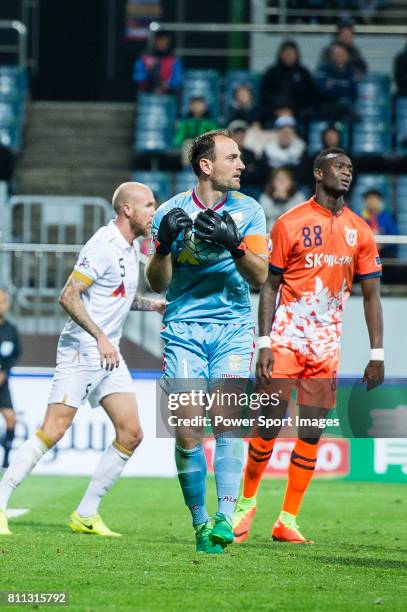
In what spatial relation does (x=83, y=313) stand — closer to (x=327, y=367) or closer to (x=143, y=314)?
(x=327, y=367)

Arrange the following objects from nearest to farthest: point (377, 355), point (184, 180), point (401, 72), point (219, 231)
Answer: point (219, 231)
point (377, 355)
point (184, 180)
point (401, 72)

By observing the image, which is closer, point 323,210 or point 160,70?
point 323,210

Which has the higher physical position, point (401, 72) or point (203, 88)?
point (401, 72)

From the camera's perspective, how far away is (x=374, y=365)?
28.3 ft

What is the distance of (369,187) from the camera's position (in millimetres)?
18766

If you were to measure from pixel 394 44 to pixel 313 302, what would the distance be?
1432 cm

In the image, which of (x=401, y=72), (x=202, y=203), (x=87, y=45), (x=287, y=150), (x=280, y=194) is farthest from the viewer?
(x=87, y=45)

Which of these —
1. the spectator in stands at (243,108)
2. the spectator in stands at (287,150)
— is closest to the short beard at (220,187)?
the spectator in stands at (287,150)

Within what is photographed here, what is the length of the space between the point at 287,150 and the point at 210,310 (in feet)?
36.2

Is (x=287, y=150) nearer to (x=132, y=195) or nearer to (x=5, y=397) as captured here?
(x=5, y=397)

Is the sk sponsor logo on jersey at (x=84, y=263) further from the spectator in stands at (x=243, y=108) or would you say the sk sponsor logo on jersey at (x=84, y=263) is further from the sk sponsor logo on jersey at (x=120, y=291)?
the spectator in stands at (x=243, y=108)

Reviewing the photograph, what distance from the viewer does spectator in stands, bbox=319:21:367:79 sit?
20.0 meters

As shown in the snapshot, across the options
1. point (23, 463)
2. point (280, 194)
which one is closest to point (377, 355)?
point (23, 463)

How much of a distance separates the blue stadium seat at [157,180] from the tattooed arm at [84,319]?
9.87 meters
